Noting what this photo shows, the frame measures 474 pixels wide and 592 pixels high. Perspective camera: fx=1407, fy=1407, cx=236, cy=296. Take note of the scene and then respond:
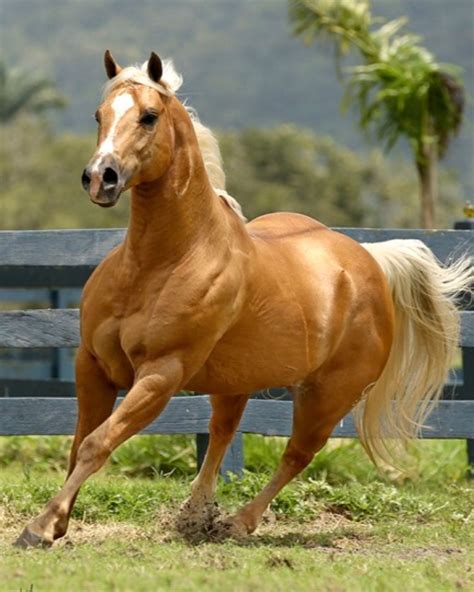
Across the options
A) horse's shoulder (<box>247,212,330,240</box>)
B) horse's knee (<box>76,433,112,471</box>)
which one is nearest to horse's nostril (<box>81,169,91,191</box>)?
horse's knee (<box>76,433,112,471</box>)

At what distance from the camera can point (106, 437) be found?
5676 millimetres

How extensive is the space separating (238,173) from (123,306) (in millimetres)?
74226

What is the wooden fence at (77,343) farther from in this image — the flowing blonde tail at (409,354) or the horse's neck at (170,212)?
the horse's neck at (170,212)

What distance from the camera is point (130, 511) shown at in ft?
23.1

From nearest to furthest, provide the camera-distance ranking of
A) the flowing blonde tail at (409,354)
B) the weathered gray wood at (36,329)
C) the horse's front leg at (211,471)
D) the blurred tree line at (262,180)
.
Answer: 1. the horse's front leg at (211,471)
2. the flowing blonde tail at (409,354)
3. the weathered gray wood at (36,329)
4. the blurred tree line at (262,180)

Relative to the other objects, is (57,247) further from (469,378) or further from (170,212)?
A: (469,378)

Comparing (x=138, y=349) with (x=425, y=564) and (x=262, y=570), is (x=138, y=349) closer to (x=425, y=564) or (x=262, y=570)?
(x=262, y=570)

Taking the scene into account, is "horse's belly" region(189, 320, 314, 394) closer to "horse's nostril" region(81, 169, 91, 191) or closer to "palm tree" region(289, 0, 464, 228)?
"horse's nostril" region(81, 169, 91, 191)

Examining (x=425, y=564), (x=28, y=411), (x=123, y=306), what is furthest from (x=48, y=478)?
(x=425, y=564)

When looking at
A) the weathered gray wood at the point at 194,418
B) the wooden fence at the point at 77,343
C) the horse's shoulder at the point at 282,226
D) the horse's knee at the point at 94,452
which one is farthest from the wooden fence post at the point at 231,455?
the horse's knee at the point at 94,452

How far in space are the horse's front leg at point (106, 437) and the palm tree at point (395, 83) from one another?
1417 cm

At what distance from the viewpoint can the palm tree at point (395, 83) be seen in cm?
1972

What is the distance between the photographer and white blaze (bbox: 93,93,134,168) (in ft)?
18.0

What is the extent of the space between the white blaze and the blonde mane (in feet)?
0.37
